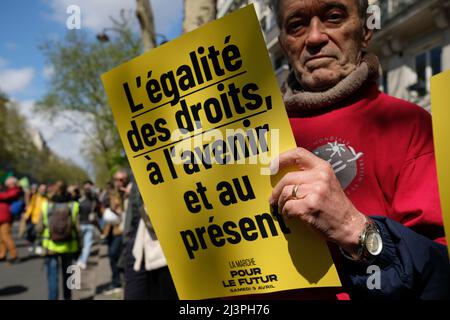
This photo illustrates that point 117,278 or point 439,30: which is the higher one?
point 439,30

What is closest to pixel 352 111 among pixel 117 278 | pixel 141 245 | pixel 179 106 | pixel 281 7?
pixel 281 7

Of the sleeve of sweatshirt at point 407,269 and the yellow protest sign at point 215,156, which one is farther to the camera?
the yellow protest sign at point 215,156

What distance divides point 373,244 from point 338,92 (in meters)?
0.46

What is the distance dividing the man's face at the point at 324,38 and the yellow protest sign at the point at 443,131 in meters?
0.39

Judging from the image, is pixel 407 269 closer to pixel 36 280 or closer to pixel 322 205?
pixel 322 205

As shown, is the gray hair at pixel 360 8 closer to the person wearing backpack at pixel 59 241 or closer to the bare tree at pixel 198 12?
the bare tree at pixel 198 12

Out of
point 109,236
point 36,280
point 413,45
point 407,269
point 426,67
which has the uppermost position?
point 413,45

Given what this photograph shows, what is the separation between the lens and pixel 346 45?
1.29 m

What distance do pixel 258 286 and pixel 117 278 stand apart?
6897 millimetres

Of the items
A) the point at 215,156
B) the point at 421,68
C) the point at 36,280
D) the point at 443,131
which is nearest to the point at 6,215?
the point at 36,280

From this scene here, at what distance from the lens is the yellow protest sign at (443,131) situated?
91 centimetres

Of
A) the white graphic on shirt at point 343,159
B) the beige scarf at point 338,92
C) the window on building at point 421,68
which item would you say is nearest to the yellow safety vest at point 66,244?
the beige scarf at point 338,92

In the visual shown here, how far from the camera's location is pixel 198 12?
3938 mm
